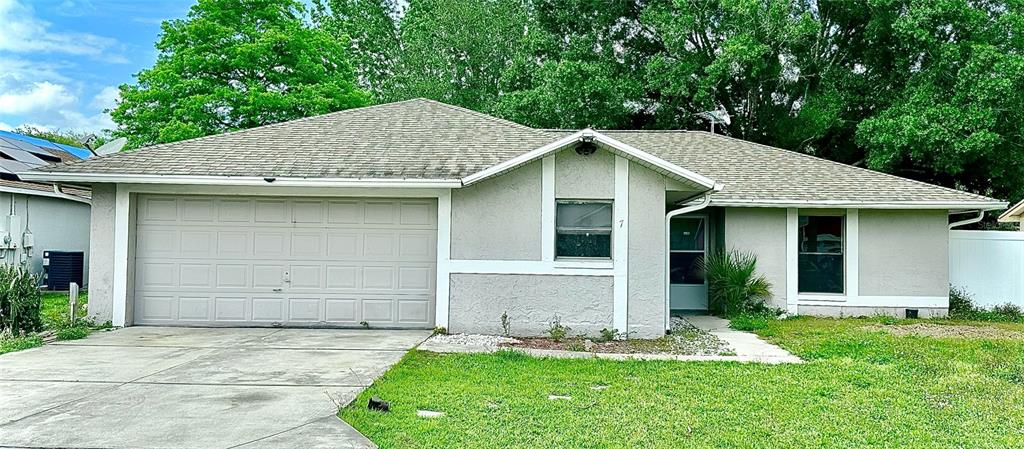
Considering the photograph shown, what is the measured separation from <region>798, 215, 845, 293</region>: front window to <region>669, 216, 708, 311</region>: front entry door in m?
1.74

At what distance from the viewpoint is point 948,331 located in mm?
10211

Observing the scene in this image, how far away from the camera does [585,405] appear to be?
571cm

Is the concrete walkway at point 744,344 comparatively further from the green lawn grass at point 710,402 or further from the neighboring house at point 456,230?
the neighboring house at point 456,230

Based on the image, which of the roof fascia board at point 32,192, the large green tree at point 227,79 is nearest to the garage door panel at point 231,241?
→ the roof fascia board at point 32,192

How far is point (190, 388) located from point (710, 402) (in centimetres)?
475

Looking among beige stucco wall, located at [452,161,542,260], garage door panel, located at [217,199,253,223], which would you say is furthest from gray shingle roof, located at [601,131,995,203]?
garage door panel, located at [217,199,253,223]

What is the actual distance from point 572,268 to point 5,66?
3194 cm

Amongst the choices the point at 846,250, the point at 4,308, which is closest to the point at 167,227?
the point at 4,308

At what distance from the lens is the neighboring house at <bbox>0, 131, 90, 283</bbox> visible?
1454 cm

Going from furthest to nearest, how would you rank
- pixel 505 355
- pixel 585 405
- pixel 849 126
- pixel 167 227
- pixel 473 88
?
pixel 473 88
pixel 849 126
pixel 167 227
pixel 505 355
pixel 585 405

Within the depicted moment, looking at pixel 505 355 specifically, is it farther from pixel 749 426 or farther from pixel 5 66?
pixel 5 66

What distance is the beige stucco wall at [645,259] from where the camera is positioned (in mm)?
9383

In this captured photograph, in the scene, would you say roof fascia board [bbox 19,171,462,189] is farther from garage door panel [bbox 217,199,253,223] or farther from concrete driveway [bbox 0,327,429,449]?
concrete driveway [bbox 0,327,429,449]

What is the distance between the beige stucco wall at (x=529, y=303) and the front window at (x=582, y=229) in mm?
391
